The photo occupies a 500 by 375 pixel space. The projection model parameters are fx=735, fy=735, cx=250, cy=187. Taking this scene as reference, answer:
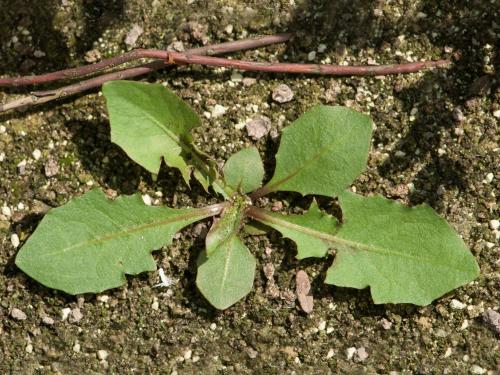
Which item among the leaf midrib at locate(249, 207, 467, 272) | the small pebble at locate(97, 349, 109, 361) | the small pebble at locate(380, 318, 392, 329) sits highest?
the leaf midrib at locate(249, 207, 467, 272)

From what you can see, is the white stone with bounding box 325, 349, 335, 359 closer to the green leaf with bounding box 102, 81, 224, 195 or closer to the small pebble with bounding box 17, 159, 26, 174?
the green leaf with bounding box 102, 81, 224, 195

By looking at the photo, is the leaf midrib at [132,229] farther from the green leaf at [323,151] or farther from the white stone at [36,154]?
the white stone at [36,154]

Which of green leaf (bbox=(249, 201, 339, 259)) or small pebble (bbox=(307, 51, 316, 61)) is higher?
small pebble (bbox=(307, 51, 316, 61))

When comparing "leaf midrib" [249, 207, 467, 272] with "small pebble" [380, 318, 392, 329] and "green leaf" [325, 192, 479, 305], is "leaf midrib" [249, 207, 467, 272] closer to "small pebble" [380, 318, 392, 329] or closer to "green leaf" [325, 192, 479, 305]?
"green leaf" [325, 192, 479, 305]

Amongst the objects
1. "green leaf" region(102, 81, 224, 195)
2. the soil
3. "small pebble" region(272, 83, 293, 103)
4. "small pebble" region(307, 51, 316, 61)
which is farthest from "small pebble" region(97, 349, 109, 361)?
"small pebble" region(307, 51, 316, 61)

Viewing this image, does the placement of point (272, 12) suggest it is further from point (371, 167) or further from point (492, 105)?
point (492, 105)

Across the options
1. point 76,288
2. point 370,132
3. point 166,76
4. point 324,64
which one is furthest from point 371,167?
point 76,288

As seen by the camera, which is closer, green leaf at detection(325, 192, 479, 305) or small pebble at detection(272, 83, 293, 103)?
green leaf at detection(325, 192, 479, 305)
